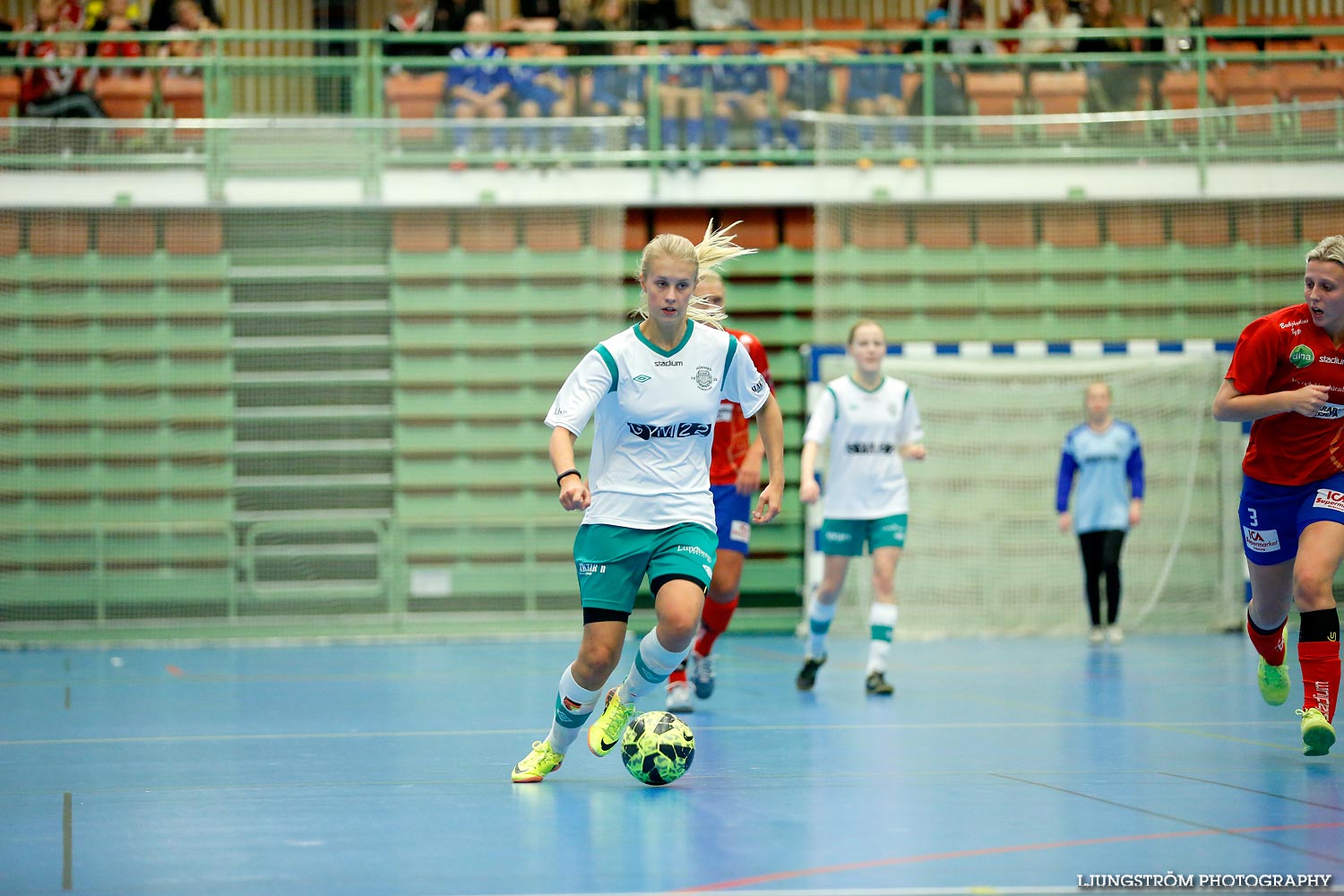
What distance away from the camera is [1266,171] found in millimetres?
13672

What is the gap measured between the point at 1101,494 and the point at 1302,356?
6.33 m

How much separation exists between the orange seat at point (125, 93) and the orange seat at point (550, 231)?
144 inches

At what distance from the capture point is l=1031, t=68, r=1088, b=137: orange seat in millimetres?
13898

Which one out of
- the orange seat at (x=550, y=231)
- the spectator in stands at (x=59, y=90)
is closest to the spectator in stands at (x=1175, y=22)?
the orange seat at (x=550, y=231)

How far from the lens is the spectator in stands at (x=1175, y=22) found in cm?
1416

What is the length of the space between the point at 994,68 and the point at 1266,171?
2669mm

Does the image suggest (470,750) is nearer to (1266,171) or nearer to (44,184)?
(44,184)

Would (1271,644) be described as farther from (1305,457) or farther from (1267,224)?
(1267,224)

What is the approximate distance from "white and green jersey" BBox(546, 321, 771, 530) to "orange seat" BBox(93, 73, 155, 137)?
390 inches

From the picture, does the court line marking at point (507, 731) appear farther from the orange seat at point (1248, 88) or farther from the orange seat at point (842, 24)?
the orange seat at point (842, 24)

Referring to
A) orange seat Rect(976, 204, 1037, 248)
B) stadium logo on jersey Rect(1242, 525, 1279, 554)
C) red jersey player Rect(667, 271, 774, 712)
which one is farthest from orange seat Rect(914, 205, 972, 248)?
stadium logo on jersey Rect(1242, 525, 1279, 554)

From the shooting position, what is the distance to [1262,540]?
6.20 m

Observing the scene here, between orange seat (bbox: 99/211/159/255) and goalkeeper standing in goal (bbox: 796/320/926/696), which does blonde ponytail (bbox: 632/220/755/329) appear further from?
orange seat (bbox: 99/211/159/255)

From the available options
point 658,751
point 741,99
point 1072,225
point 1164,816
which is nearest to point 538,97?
point 741,99
